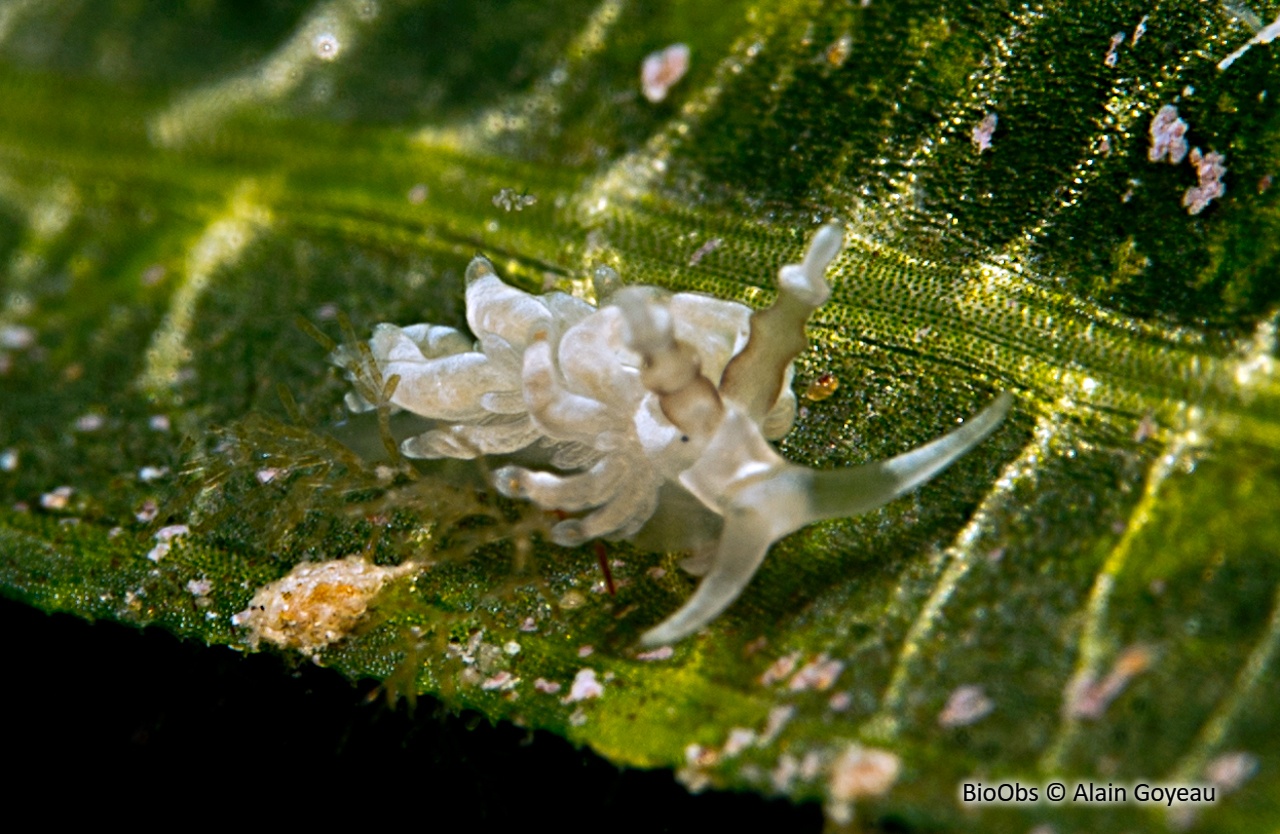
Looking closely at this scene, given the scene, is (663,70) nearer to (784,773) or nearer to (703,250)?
(703,250)

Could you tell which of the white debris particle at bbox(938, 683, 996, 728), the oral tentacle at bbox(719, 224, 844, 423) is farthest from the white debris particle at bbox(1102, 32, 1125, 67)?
the white debris particle at bbox(938, 683, 996, 728)

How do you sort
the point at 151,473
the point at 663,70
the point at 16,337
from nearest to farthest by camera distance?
1. the point at 151,473
2. the point at 663,70
3. the point at 16,337

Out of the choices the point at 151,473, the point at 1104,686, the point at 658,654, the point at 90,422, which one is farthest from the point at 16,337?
the point at 1104,686

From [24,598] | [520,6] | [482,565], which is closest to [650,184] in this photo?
[520,6]

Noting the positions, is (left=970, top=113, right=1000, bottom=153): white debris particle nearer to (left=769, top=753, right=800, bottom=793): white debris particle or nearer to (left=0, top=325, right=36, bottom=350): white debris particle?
(left=769, top=753, right=800, bottom=793): white debris particle

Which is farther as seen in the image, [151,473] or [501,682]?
[151,473]

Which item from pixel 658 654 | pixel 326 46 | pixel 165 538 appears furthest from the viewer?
pixel 326 46
